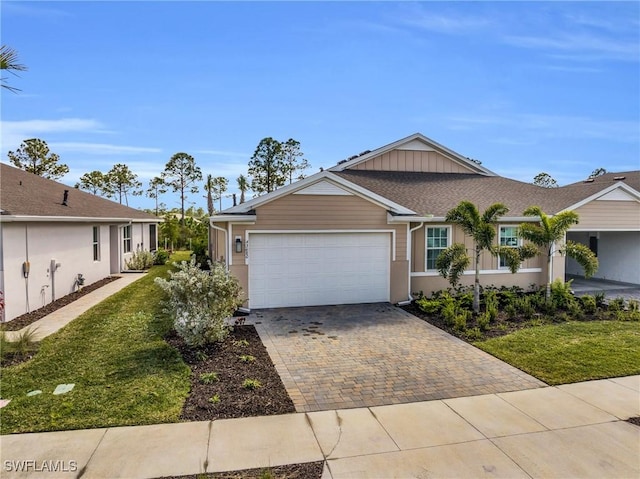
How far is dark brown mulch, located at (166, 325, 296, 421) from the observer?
18.2 ft

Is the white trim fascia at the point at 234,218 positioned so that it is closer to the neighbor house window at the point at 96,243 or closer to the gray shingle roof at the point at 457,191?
the gray shingle roof at the point at 457,191

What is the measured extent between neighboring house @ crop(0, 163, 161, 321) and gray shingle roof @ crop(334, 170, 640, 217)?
32.2 feet

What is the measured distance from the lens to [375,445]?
4738mm

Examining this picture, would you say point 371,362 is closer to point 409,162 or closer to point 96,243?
point 409,162

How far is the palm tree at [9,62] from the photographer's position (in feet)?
18.0

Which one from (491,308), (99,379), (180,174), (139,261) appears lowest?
(99,379)

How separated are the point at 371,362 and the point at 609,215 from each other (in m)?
12.7

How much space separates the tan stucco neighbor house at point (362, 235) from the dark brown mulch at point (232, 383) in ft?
10.7

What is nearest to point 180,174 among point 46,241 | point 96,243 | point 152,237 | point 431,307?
point 152,237

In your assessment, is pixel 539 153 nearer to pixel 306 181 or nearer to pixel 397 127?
pixel 397 127

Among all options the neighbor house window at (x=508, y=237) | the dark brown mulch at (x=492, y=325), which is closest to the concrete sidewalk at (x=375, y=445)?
the dark brown mulch at (x=492, y=325)

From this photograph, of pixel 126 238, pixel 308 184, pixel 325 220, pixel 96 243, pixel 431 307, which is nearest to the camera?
pixel 431 307

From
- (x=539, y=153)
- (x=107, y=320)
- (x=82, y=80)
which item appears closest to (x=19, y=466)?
(x=107, y=320)

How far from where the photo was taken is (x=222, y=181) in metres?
49.6
